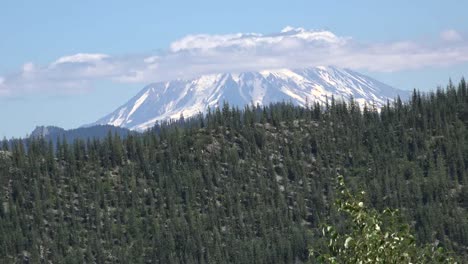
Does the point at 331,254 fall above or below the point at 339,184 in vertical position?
below

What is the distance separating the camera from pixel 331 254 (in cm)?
3603

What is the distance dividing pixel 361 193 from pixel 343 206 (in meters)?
→ 0.86

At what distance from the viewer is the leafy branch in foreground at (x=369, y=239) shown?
34188mm

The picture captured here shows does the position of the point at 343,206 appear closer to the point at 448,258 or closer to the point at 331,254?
the point at 331,254

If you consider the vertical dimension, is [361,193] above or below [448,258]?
above

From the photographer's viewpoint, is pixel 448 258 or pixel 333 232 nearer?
pixel 333 232

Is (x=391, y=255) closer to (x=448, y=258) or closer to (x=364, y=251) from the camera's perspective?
(x=364, y=251)

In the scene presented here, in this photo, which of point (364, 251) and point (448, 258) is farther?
point (448, 258)

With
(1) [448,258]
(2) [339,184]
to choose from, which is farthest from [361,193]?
(1) [448,258]

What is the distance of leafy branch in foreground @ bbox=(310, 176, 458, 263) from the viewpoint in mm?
34188

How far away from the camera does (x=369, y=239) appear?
34.3m

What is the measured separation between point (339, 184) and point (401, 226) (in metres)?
2.43

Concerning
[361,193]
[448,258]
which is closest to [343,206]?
[361,193]

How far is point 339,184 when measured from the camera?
35094 mm
